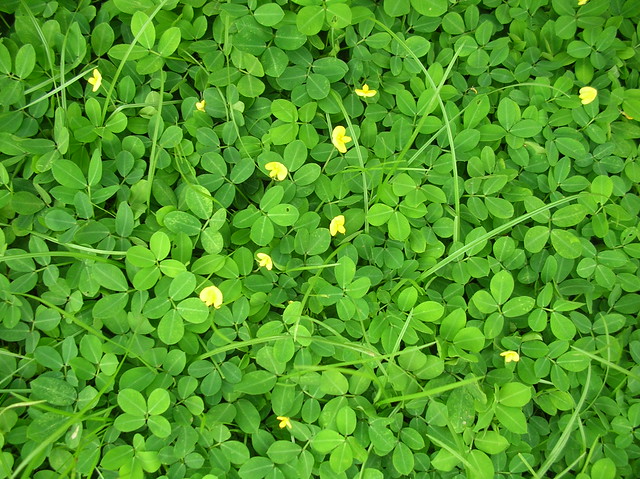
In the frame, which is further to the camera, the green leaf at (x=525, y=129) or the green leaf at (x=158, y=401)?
the green leaf at (x=525, y=129)

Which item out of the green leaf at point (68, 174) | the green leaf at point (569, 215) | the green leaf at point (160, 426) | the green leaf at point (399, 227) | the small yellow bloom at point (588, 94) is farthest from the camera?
the small yellow bloom at point (588, 94)

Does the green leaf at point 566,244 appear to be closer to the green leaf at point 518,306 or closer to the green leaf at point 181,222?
the green leaf at point 518,306

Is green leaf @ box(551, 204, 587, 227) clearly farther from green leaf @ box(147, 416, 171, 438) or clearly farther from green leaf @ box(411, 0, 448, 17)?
green leaf @ box(147, 416, 171, 438)

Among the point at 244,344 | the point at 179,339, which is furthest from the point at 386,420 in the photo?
the point at 179,339

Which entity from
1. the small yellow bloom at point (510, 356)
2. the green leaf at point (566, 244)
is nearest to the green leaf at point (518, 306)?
the small yellow bloom at point (510, 356)

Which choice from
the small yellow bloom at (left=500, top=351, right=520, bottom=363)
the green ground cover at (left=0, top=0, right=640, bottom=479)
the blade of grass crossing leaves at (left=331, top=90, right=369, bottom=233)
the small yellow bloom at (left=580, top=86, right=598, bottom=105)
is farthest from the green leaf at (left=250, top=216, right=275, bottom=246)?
the small yellow bloom at (left=580, top=86, right=598, bottom=105)

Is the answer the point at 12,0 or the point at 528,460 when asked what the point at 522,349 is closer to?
the point at 528,460
